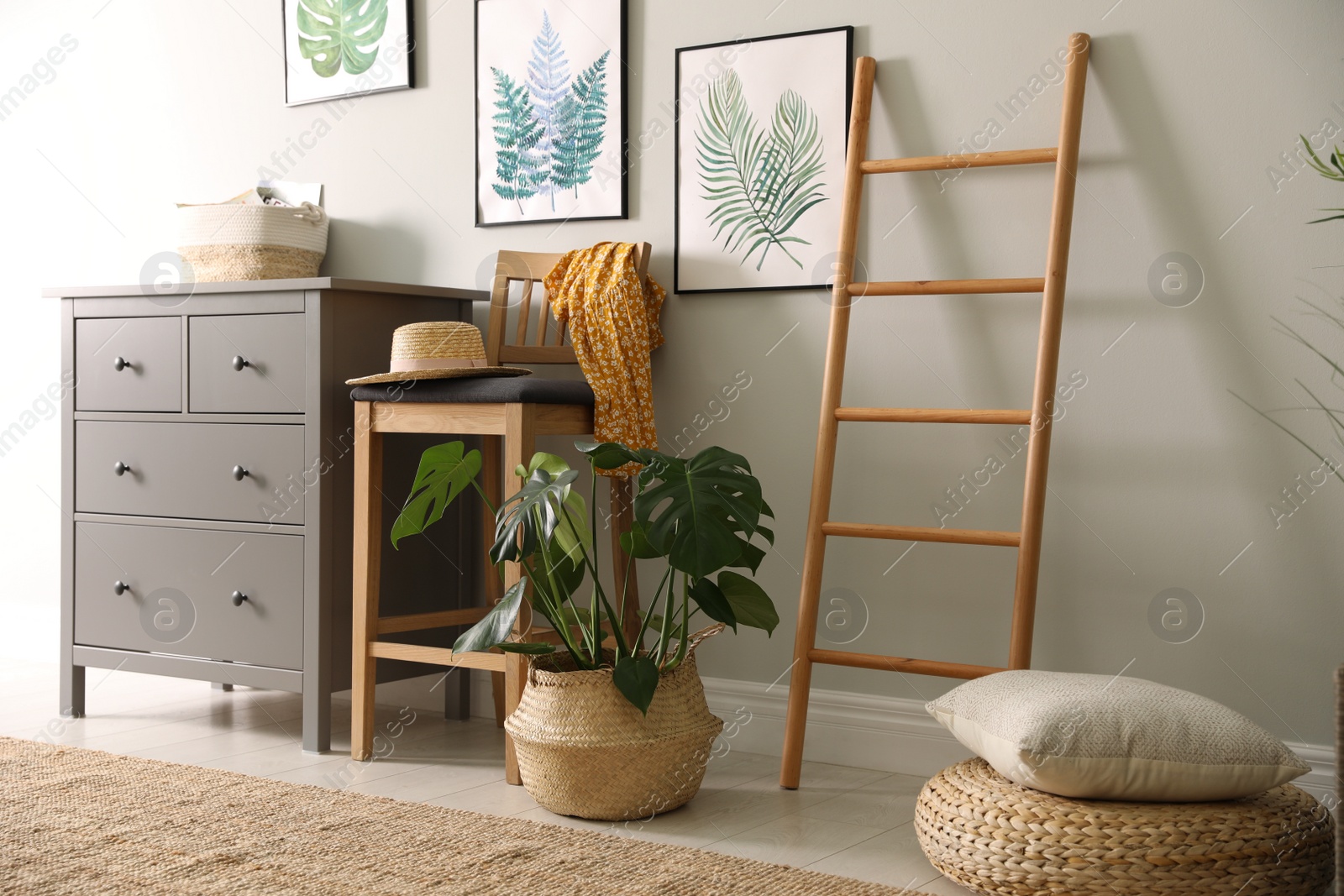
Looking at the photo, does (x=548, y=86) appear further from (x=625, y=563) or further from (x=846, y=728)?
(x=846, y=728)

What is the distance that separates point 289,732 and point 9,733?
58cm

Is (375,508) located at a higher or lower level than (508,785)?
higher

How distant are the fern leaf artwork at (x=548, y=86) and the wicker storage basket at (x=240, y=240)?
0.62 meters

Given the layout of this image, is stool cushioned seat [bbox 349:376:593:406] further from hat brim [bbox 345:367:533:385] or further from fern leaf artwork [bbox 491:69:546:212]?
fern leaf artwork [bbox 491:69:546:212]

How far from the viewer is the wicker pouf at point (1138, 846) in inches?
61.0

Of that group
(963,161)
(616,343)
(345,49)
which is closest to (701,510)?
(616,343)

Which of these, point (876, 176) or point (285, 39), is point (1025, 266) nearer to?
point (876, 176)

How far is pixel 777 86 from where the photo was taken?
2.48 metres

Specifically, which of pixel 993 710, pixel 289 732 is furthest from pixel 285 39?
pixel 993 710

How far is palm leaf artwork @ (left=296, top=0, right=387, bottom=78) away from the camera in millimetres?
3012

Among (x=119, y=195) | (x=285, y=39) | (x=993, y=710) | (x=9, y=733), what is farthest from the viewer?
(x=119, y=195)

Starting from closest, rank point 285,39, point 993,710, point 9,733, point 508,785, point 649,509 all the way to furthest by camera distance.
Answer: point 993,710
point 649,509
point 508,785
point 9,733
point 285,39

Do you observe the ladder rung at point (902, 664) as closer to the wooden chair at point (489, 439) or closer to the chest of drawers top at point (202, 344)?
the wooden chair at point (489, 439)

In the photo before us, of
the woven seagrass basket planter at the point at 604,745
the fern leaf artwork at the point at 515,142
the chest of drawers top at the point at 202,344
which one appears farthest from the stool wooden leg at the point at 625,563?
the fern leaf artwork at the point at 515,142
